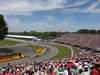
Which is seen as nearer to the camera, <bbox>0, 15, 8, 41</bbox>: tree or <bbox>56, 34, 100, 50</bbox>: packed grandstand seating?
<bbox>56, 34, 100, 50</bbox>: packed grandstand seating

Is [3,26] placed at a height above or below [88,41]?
above

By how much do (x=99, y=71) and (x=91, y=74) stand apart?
430mm

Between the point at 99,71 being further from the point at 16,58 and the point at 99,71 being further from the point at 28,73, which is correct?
the point at 16,58

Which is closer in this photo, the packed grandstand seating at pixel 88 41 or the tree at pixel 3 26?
the packed grandstand seating at pixel 88 41

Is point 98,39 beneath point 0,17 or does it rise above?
beneath

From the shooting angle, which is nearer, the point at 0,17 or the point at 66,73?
the point at 66,73

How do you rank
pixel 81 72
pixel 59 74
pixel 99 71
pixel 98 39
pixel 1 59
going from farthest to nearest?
pixel 98 39 < pixel 1 59 < pixel 59 74 < pixel 81 72 < pixel 99 71

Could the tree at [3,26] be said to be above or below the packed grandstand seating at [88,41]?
above

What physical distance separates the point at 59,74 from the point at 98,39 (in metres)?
76.6

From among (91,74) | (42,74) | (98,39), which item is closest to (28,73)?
(42,74)

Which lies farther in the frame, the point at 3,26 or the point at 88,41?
the point at 3,26

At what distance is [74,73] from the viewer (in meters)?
14.3

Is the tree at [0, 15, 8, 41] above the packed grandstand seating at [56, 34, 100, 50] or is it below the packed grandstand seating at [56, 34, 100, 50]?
above

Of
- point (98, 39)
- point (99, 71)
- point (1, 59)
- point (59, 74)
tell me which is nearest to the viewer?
point (99, 71)
